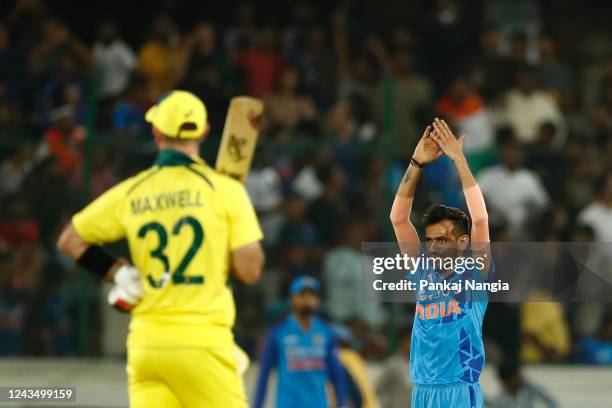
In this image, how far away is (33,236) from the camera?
12.8 meters

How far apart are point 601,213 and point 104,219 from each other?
772cm

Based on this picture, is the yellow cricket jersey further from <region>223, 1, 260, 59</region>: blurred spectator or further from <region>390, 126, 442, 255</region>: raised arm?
<region>223, 1, 260, 59</region>: blurred spectator

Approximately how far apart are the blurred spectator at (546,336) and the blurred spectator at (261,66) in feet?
12.2

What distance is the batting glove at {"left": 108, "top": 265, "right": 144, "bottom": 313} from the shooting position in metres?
6.30

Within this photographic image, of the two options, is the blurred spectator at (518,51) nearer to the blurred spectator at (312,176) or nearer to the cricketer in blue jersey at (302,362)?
the blurred spectator at (312,176)

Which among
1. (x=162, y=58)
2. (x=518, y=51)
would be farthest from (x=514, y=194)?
(x=162, y=58)

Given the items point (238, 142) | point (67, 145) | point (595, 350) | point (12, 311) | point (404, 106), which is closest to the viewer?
point (238, 142)

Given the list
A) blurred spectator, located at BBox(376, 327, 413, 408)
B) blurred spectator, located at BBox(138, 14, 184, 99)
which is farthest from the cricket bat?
blurred spectator, located at BBox(138, 14, 184, 99)

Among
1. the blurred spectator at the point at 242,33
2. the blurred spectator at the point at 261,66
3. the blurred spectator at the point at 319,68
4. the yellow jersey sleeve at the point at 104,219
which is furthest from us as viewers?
the blurred spectator at the point at 242,33

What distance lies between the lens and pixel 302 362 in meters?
10.7

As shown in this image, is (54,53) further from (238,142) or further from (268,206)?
(238,142)

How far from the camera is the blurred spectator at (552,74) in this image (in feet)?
50.6

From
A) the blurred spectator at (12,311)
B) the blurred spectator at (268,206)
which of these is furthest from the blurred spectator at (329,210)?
the blurred spectator at (12,311)

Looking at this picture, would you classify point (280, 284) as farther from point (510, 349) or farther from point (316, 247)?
point (510, 349)
